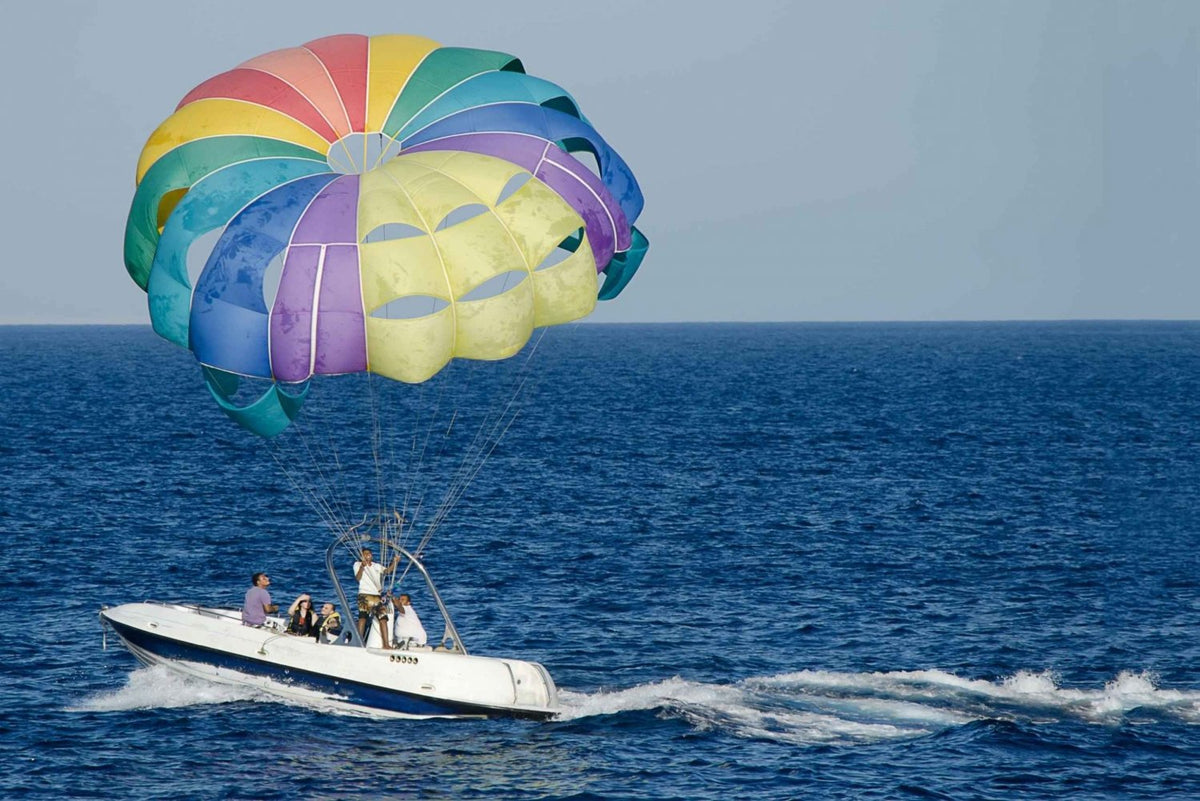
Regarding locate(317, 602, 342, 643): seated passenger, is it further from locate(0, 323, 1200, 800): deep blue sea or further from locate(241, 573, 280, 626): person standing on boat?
locate(0, 323, 1200, 800): deep blue sea

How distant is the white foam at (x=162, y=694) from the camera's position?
1252 inches

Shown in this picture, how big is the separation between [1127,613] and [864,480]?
1029 inches

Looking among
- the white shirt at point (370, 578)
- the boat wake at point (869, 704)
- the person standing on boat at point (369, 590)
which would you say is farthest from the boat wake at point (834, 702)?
the white shirt at point (370, 578)

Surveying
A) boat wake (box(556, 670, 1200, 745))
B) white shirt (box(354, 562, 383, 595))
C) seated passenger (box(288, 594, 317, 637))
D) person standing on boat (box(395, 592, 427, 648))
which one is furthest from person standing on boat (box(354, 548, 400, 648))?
boat wake (box(556, 670, 1200, 745))

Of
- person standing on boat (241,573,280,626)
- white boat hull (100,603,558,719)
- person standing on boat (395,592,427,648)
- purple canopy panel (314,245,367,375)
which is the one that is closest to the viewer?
purple canopy panel (314,245,367,375)

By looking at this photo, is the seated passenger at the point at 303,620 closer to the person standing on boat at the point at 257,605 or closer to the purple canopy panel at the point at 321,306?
the person standing on boat at the point at 257,605

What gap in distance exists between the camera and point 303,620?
31422 mm

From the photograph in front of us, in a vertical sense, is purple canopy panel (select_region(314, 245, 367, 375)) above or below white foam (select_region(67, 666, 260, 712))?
above

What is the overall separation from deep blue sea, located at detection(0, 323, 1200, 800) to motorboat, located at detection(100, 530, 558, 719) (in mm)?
461

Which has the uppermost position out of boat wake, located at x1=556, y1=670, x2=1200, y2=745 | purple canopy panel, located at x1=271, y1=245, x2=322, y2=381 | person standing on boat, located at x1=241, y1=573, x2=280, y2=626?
purple canopy panel, located at x1=271, y1=245, x2=322, y2=381

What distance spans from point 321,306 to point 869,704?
1392 centimetres

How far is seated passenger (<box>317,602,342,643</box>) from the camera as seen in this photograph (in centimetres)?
3130

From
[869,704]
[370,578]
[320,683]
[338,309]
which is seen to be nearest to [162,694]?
[320,683]

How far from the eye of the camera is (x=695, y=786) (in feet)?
91.7
